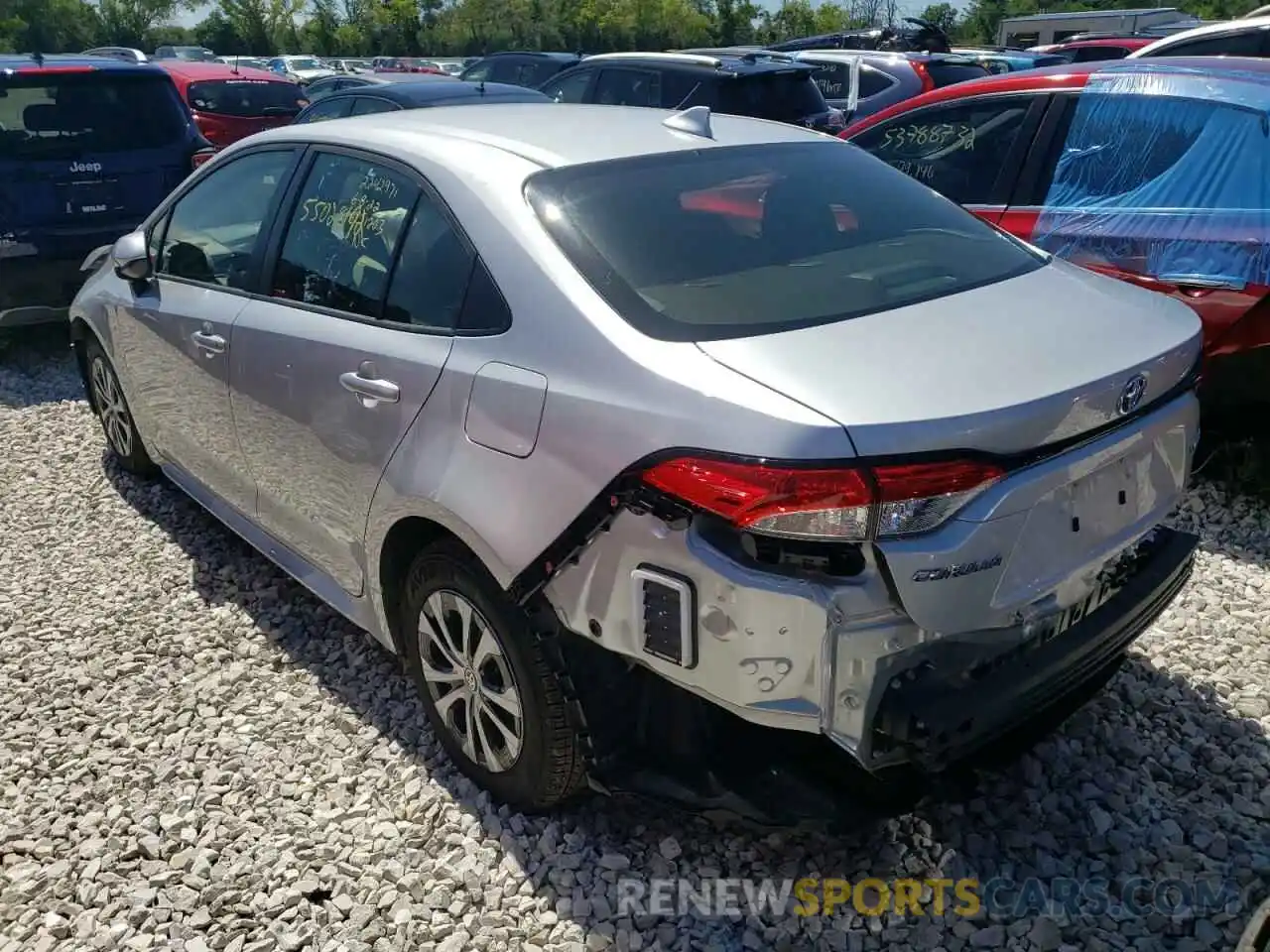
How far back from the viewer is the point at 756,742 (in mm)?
2346

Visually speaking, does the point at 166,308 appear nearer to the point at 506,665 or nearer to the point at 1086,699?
the point at 506,665

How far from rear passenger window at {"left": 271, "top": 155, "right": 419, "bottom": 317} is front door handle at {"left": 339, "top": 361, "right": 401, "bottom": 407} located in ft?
0.57

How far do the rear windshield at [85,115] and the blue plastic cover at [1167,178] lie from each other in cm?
566

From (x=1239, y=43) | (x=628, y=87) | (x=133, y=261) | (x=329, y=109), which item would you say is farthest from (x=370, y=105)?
(x=1239, y=43)

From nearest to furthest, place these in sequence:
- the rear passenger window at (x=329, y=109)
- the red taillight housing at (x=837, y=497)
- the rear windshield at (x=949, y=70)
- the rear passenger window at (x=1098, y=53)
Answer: the red taillight housing at (x=837, y=497) → the rear passenger window at (x=329, y=109) → the rear windshield at (x=949, y=70) → the rear passenger window at (x=1098, y=53)

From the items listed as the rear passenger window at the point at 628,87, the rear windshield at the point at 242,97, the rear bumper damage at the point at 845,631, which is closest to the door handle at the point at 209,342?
the rear bumper damage at the point at 845,631

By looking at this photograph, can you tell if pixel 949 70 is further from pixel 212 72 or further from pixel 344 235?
pixel 344 235

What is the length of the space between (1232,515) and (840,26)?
61207mm

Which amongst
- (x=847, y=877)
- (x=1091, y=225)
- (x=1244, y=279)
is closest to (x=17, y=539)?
(x=847, y=877)

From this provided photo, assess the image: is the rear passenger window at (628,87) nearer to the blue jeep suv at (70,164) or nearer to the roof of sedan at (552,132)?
the blue jeep suv at (70,164)

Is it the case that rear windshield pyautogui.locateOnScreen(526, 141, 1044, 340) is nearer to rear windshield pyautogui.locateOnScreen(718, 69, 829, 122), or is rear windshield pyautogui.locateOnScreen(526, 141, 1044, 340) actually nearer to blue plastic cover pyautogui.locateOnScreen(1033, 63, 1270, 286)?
blue plastic cover pyautogui.locateOnScreen(1033, 63, 1270, 286)

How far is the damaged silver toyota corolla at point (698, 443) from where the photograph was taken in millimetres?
2025

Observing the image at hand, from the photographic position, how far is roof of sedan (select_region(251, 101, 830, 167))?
9.50 ft

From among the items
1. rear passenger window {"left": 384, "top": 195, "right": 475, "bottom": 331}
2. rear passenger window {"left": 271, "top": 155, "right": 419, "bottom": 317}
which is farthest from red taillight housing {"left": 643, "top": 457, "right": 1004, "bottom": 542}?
rear passenger window {"left": 271, "top": 155, "right": 419, "bottom": 317}
